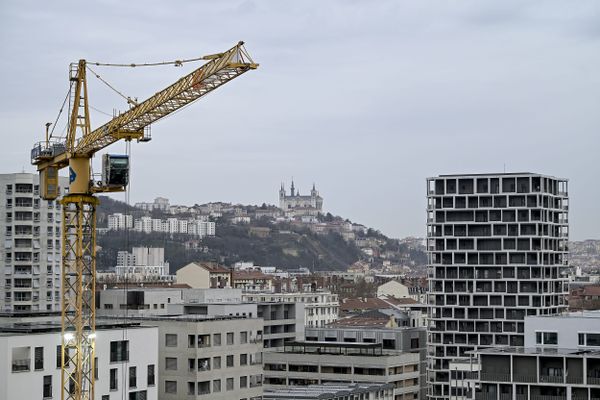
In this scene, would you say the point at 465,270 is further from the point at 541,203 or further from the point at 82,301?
the point at 82,301

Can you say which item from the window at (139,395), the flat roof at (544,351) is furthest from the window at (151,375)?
the flat roof at (544,351)

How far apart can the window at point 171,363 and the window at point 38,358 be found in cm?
1718

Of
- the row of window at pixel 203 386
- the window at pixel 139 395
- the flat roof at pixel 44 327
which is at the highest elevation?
the flat roof at pixel 44 327

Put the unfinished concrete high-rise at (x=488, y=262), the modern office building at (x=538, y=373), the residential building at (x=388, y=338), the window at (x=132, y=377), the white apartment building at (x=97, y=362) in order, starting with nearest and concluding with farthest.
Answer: the white apartment building at (x=97, y=362) < the modern office building at (x=538, y=373) < the window at (x=132, y=377) < the unfinished concrete high-rise at (x=488, y=262) < the residential building at (x=388, y=338)

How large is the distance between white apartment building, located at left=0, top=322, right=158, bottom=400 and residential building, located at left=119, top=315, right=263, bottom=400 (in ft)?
27.6

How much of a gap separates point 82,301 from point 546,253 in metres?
61.6

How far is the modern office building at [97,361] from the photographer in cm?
6203

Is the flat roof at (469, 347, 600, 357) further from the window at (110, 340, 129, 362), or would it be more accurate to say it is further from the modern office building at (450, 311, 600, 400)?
the window at (110, 340, 129, 362)

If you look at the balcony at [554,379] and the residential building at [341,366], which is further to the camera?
the residential building at [341,366]

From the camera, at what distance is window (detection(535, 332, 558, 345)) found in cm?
7469

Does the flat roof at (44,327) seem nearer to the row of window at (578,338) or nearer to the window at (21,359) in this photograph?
the window at (21,359)

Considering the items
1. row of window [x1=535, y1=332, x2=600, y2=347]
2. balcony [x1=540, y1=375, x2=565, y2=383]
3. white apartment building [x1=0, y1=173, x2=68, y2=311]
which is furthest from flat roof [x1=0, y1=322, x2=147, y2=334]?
white apartment building [x1=0, y1=173, x2=68, y2=311]

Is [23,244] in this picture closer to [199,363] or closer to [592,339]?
[199,363]

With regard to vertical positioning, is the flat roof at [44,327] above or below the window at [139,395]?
above
